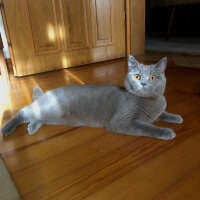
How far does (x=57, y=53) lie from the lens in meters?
2.13

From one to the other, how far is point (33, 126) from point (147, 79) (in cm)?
57

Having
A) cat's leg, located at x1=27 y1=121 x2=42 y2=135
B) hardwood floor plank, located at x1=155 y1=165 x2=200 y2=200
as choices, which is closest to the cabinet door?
cat's leg, located at x1=27 y1=121 x2=42 y2=135

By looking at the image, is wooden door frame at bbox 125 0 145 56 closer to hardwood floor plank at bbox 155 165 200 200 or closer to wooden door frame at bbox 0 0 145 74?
wooden door frame at bbox 0 0 145 74

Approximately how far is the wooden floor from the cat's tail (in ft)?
0.08

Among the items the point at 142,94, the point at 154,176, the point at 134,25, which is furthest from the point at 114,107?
the point at 134,25

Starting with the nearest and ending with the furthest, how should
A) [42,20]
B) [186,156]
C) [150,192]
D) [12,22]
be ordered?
[150,192] → [186,156] → [12,22] → [42,20]

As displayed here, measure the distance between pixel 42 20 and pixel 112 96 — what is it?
1371 mm

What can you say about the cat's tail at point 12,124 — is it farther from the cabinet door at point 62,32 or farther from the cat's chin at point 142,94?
the cabinet door at point 62,32

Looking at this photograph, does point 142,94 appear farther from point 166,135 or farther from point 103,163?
point 103,163

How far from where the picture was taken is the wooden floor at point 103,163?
0.60m

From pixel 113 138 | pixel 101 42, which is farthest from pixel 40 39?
pixel 113 138

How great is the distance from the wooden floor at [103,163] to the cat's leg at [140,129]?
24 mm

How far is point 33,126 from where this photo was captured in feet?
3.21

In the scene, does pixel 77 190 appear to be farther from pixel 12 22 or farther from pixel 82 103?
pixel 12 22
